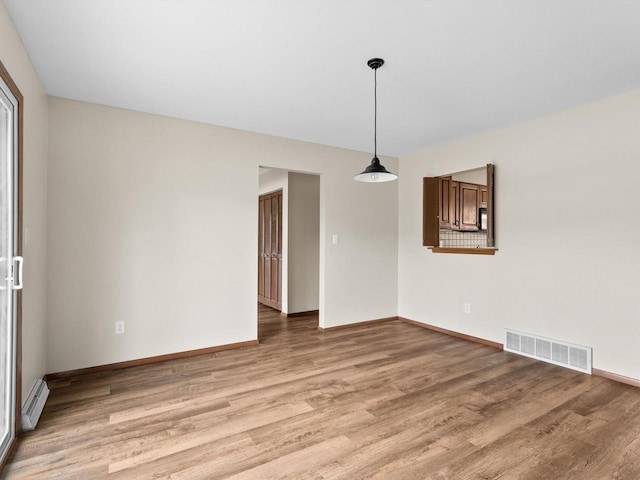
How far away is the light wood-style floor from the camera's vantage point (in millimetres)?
1850

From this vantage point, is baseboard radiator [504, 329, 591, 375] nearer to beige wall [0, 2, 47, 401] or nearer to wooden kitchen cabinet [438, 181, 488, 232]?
wooden kitchen cabinet [438, 181, 488, 232]

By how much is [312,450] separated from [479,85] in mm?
2960

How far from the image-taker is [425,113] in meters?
3.48

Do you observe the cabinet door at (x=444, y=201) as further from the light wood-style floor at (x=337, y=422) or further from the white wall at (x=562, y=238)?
the light wood-style floor at (x=337, y=422)

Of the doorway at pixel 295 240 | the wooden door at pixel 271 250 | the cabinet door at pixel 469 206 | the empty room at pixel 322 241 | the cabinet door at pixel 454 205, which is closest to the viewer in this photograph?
the empty room at pixel 322 241

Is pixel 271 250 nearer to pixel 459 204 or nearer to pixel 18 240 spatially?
pixel 459 204

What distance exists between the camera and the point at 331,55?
2.38 m

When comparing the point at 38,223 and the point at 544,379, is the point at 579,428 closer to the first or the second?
the point at 544,379

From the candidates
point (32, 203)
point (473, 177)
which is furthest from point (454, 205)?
point (32, 203)

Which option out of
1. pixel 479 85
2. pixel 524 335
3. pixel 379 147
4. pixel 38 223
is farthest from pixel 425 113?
pixel 38 223

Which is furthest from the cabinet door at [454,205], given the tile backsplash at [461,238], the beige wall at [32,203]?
the beige wall at [32,203]

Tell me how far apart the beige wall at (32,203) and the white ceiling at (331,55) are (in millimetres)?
175

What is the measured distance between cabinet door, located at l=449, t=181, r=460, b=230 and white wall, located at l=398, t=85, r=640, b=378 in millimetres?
538

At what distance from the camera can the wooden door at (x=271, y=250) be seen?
588 centimetres
